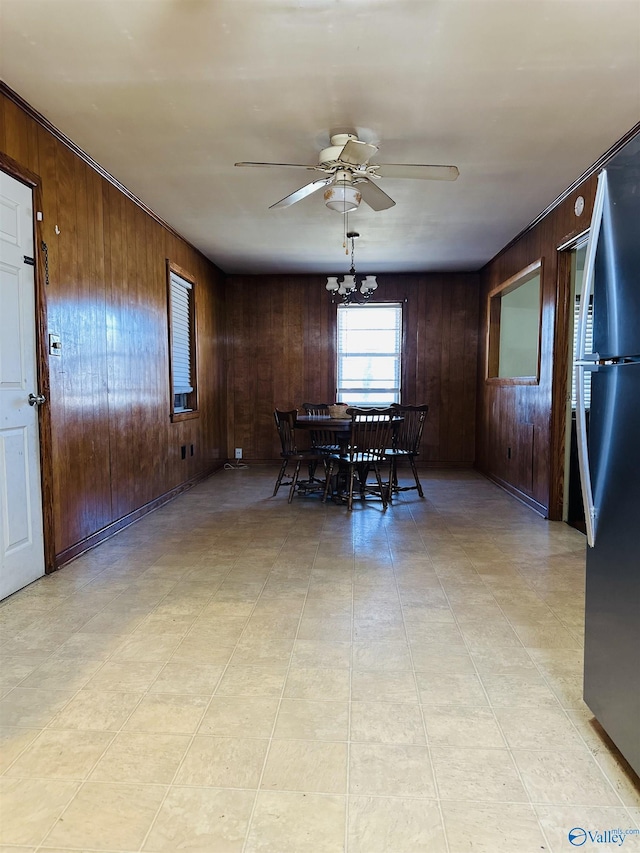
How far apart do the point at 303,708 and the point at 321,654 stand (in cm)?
36

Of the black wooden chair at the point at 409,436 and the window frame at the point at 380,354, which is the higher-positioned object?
the window frame at the point at 380,354

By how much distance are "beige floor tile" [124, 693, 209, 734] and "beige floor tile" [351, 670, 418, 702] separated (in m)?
0.53

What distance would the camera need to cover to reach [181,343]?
17.9 feet

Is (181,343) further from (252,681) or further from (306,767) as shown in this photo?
(306,767)

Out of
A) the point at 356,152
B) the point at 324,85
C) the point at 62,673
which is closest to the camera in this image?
the point at 62,673

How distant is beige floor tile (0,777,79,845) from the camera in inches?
49.1

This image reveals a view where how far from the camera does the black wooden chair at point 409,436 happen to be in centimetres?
496

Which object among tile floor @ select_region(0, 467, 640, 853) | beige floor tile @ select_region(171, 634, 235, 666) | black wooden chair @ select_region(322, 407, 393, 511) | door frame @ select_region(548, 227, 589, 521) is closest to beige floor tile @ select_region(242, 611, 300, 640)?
tile floor @ select_region(0, 467, 640, 853)

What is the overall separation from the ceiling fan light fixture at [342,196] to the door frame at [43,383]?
1644 mm

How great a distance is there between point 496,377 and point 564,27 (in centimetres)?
427

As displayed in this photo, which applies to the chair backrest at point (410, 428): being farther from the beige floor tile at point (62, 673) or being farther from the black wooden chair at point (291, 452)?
the beige floor tile at point (62, 673)

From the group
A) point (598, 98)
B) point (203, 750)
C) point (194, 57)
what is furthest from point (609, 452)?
point (194, 57)

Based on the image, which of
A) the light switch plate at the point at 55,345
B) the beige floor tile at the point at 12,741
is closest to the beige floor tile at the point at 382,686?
the beige floor tile at the point at 12,741

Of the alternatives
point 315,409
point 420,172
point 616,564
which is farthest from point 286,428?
point 616,564
